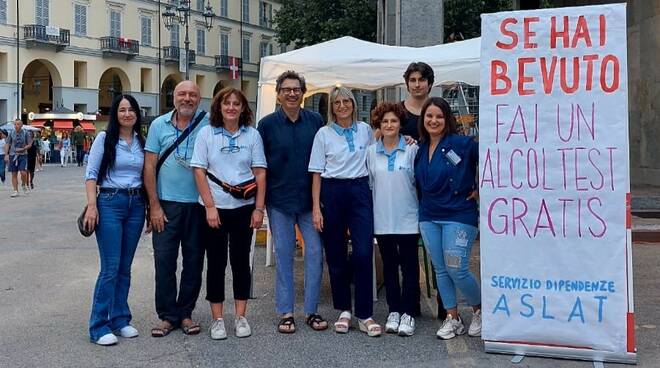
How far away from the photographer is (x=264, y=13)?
65.5 meters

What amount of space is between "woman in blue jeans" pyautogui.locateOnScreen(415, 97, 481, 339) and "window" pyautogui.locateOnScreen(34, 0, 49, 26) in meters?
43.9

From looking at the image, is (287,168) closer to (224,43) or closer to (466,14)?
(466,14)

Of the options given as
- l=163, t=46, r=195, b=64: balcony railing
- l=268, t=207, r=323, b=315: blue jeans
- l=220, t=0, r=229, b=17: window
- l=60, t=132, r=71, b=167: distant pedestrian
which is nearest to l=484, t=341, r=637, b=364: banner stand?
l=268, t=207, r=323, b=315: blue jeans

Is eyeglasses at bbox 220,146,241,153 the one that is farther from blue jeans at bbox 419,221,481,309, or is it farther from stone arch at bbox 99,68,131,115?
stone arch at bbox 99,68,131,115

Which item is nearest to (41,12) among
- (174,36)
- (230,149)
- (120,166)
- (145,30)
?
(145,30)

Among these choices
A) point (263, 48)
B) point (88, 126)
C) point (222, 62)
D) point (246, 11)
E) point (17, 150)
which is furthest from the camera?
point (263, 48)

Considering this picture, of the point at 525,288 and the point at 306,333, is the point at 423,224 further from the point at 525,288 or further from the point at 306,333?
the point at 306,333

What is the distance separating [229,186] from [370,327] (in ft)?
4.92

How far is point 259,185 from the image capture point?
5277mm

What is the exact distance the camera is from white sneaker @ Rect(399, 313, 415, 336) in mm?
5402

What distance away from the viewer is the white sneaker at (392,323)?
18.0ft

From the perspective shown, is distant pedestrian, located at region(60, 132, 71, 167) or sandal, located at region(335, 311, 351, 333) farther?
distant pedestrian, located at region(60, 132, 71, 167)

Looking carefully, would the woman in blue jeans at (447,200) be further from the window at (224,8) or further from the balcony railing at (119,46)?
the window at (224,8)

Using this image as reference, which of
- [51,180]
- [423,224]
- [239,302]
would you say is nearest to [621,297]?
[423,224]
